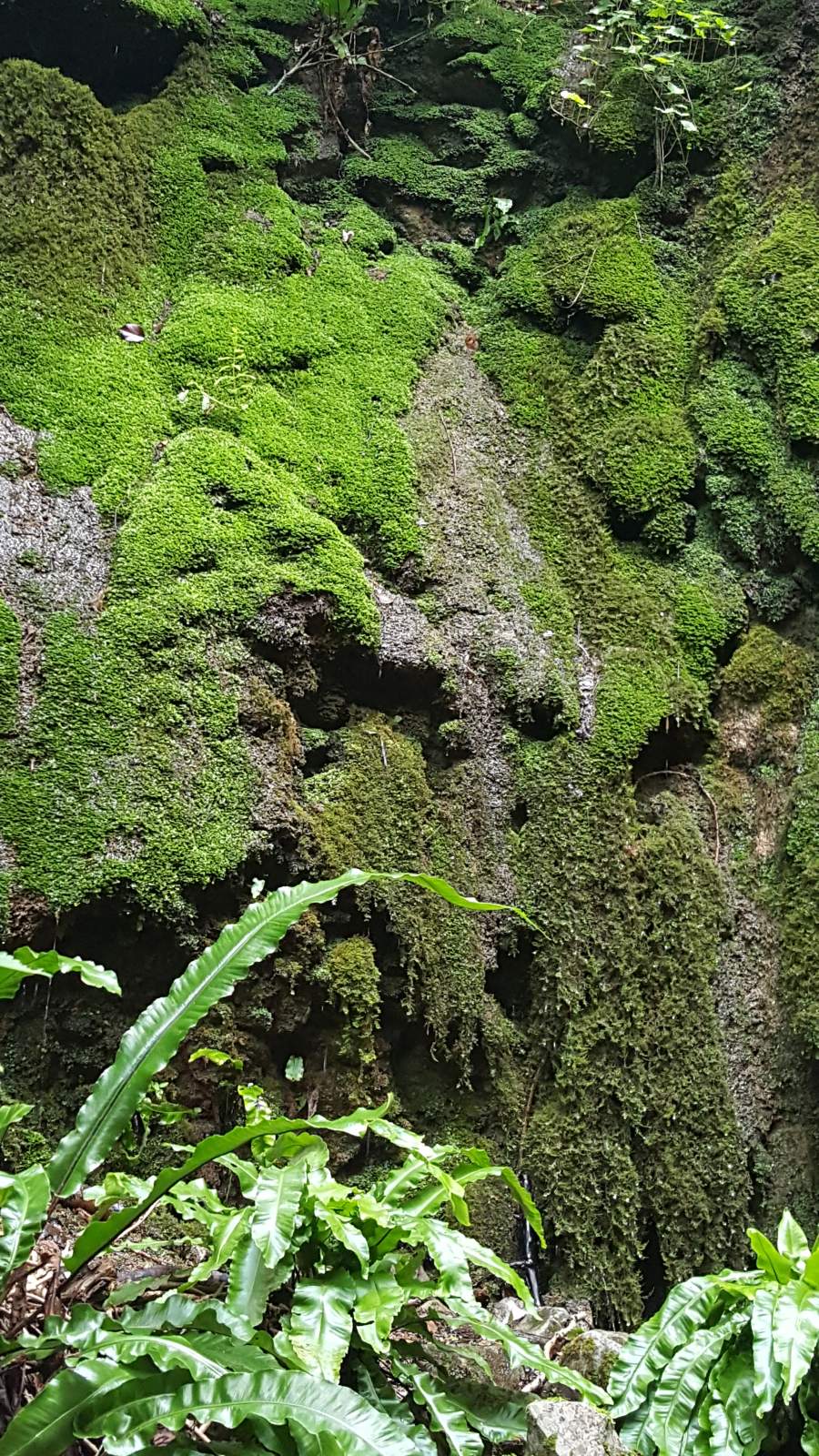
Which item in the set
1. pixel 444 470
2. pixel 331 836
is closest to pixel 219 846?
pixel 331 836

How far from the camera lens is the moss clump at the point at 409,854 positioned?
9.88 feet

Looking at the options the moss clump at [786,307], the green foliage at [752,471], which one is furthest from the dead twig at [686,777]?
the moss clump at [786,307]

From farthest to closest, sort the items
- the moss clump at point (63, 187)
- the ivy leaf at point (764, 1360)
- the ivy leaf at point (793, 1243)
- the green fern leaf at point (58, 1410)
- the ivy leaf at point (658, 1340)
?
the moss clump at point (63, 187)
the ivy leaf at point (793, 1243)
the ivy leaf at point (658, 1340)
the ivy leaf at point (764, 1360)
the green fern leaf at point (58, 1410)

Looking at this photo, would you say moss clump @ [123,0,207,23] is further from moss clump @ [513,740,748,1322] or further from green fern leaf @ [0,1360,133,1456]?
green fern leaf @ [0,1360,133,1456]

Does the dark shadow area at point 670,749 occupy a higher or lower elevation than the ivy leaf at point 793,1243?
higher

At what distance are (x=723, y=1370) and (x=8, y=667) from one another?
7.97ft

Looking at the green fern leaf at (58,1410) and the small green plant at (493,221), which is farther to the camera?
the small green plant at (493,221)

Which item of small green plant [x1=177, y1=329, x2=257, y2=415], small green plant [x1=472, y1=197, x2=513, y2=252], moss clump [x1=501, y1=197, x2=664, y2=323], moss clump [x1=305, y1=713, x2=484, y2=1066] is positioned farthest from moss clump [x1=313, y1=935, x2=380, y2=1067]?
small green plant [x1=472, y1=197, x2=513, y2=252]

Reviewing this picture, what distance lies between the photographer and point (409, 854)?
311 centimetres

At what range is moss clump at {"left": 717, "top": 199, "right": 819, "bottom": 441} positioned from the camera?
3832 mm

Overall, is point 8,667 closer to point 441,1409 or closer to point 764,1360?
point 441,1409

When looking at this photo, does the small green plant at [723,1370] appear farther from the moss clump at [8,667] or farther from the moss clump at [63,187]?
the moss clump at [63,187]

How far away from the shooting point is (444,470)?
3859 mm

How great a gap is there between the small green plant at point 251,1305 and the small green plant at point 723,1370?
0.55 ft
